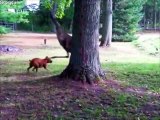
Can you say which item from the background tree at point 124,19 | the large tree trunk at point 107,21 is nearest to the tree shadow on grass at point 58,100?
the large tree trunk at point 107,21

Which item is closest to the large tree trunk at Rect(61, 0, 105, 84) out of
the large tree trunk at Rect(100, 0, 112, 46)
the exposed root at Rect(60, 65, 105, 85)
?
the exposed root at Rect(60, 65, 105, 85)

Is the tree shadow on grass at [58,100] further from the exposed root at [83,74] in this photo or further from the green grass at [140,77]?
the green grass at [140,77]

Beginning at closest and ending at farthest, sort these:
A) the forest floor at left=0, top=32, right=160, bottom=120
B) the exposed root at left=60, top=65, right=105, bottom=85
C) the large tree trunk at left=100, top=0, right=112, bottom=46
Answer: the forest floor at left=0, top=32, right=160, bottom=120 → the exposed root at left=60, top=65, right=105, bottom=85 → the large tree trunk at left=100, top=0, right=112, bottom=46

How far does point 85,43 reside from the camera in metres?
8.71

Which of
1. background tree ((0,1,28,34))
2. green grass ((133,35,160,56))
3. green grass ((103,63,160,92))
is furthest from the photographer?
background tree ((0,1,28,34))

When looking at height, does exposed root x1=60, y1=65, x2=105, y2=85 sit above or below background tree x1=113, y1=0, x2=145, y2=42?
below

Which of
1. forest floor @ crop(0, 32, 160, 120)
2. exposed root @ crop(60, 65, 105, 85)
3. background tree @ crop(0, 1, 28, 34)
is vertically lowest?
A: forest floor @ crop(0, 32, 160, 120)

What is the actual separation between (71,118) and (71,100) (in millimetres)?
1077

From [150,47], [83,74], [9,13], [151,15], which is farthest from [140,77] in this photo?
[151,15]

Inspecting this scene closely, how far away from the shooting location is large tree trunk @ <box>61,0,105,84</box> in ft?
28.5

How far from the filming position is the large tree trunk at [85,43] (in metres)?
8.70

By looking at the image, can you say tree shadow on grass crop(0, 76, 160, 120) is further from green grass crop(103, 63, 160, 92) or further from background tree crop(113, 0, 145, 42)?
background tree crop(113, 0, 145, 42)

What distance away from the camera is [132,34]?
3200 cm

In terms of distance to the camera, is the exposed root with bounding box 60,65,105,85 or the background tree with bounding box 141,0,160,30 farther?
the background tree with bounding box 141,0,160,30
